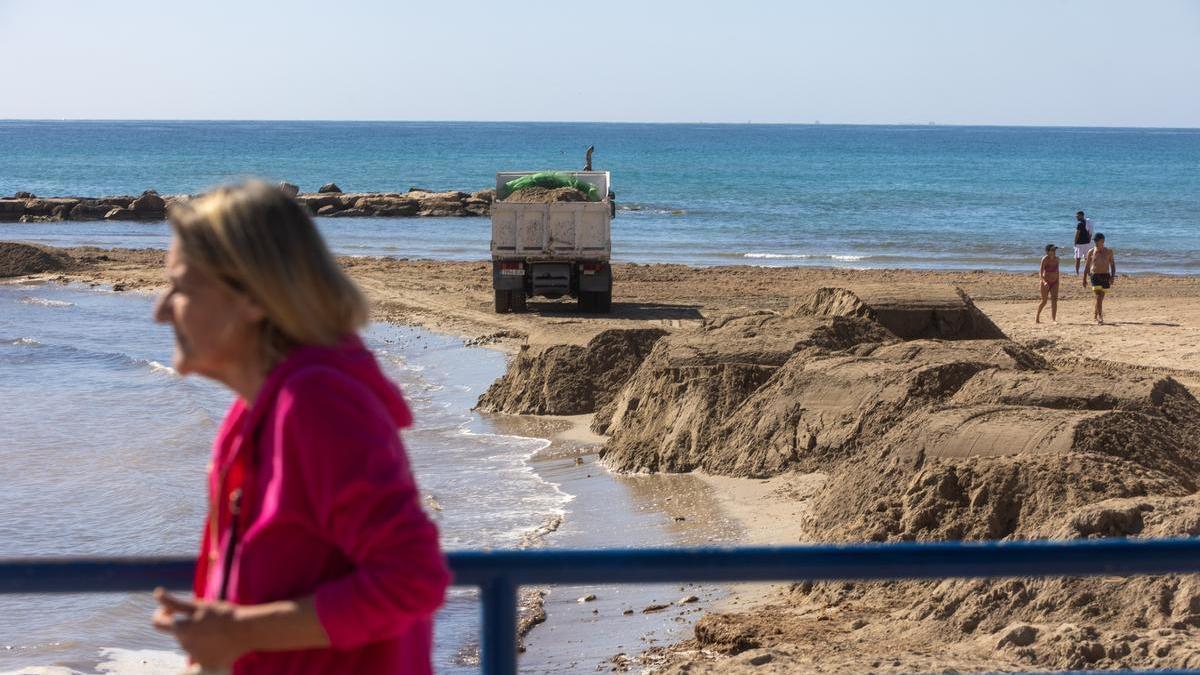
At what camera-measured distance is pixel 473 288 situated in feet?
91.1

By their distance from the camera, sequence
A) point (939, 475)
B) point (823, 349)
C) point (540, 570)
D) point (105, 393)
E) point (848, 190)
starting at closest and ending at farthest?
point (540, 570) → point (939, 475) → point (823, 349) → point (105, 393) → point (848, 190)

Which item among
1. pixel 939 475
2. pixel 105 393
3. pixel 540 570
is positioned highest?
pixel 540 570

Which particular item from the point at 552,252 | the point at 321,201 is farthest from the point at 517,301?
the point at 321,201

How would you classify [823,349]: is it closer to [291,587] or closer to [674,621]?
[674,621]

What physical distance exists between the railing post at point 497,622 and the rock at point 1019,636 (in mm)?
4877

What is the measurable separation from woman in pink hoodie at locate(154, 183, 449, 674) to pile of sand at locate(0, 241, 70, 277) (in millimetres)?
32315

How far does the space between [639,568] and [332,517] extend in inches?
27.4

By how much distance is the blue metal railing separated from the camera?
224cm

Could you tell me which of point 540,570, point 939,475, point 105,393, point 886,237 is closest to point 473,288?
point 105,393

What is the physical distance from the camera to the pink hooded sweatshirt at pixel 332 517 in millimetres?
1713

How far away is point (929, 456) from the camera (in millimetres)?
9586

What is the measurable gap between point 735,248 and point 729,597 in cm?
3337

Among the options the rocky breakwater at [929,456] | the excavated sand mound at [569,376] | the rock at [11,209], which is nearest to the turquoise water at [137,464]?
the excavated sand mound at [569,376]

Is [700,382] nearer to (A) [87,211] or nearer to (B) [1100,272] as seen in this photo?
(B) [1100,272]
